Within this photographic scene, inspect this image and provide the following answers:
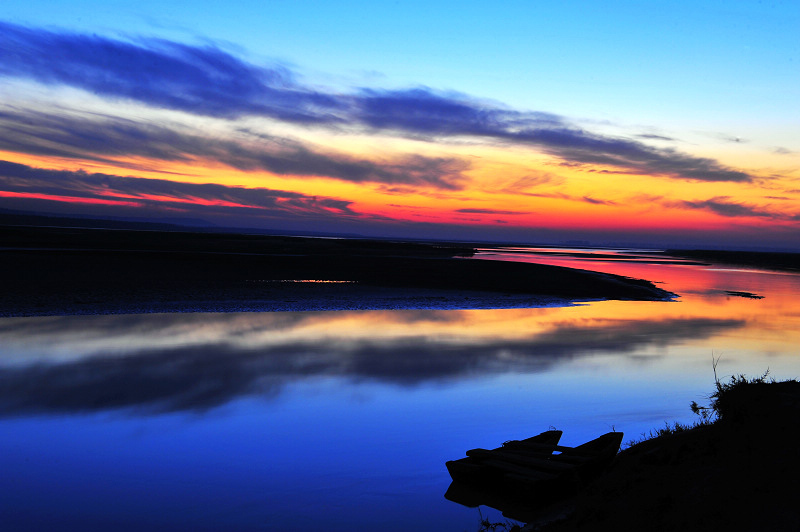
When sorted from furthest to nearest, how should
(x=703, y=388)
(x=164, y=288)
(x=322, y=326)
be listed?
(x=164, y=288) → (x=322, y=326) → (x=703, y=388)

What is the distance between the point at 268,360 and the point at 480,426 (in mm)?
6821

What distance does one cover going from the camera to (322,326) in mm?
20016

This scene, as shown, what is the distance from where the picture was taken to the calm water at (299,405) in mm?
6777

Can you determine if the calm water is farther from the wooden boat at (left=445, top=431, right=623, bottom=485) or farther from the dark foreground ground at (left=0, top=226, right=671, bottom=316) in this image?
the dark foreground ground at (left=0, top=226, right=671, bottom=316)

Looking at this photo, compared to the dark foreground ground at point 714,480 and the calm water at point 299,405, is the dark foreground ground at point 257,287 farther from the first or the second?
the dark foreground ground at point 714,480

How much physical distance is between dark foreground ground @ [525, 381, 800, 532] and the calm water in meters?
1.40

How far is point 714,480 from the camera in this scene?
6.04 m

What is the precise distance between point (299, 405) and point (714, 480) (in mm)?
7348

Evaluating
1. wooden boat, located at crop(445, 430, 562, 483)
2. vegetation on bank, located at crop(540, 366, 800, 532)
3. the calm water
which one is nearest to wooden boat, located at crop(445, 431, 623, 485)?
wooden boat, located at crop(445, 430, 562, 483)

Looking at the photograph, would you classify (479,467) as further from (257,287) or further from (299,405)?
(257,287)

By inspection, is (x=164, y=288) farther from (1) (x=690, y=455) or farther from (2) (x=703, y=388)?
(1) (x=690, y=455)

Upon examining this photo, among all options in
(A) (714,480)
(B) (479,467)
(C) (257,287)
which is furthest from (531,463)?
(C) (257,287)

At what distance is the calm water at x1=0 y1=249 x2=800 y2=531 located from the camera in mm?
6777

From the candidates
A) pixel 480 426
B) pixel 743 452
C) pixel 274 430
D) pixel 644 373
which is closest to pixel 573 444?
pixel 480 426
